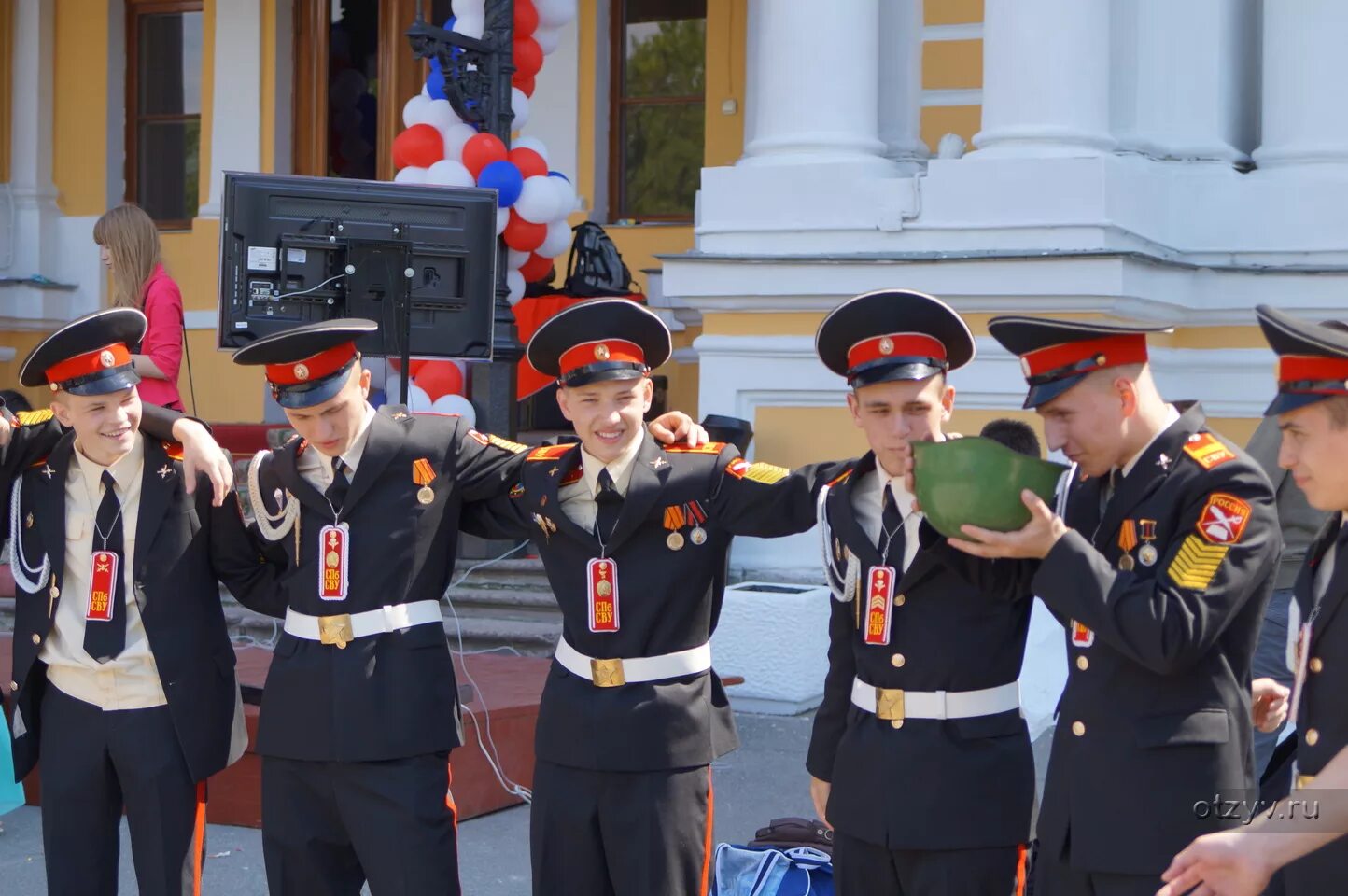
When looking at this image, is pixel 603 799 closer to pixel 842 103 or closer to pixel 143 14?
pixel 842 103

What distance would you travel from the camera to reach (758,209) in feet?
26.0

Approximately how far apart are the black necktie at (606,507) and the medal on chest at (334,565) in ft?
1.96

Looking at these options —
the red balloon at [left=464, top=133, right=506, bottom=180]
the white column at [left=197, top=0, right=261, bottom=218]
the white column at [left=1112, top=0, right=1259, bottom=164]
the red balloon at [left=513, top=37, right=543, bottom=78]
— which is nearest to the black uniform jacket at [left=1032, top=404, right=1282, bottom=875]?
the white column at [left=1112, top=0, right=1259, bottom=164]

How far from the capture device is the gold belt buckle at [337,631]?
3883mm

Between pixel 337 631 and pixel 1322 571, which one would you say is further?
pixel 337 631

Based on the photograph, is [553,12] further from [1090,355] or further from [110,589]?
[1090,355]

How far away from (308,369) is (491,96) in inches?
196

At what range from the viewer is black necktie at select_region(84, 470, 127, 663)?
4.07m

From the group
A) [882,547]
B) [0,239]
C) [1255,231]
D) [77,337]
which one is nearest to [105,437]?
[77,337]

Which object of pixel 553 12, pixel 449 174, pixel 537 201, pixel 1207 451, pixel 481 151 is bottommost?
pixel 1207 451

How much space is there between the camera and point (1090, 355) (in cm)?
303

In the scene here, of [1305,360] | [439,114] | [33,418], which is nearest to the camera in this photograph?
[1305,360]

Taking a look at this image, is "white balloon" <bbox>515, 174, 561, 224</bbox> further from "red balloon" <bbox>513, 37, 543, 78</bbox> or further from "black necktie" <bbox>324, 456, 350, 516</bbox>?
"black necktie" <bbox>324, 456, 350, 516</bbox>

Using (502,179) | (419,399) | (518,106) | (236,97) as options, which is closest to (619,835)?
(419,399)
